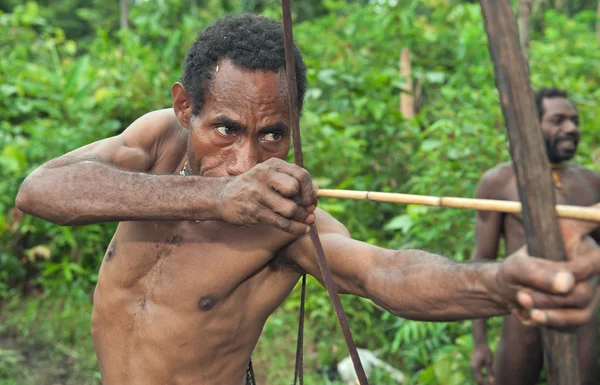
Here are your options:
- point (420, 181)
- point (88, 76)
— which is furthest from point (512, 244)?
point (88, 76)

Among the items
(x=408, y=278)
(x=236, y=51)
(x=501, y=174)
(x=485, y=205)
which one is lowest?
(x=408, y=278)

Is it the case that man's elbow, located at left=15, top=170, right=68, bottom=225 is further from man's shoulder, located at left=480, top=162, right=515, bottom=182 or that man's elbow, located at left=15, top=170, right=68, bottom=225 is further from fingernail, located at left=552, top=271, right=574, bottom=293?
man's shoulder, located at left=480, top=162, right=515, bottom=182

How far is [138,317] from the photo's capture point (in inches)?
88.9

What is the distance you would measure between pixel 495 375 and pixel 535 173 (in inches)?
127

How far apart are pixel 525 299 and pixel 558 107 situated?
326 cm

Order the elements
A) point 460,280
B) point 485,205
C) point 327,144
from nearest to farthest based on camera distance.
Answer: point 485,205 → point 460,280 → point 327,144

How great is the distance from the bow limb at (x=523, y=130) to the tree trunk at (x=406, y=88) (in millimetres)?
5899

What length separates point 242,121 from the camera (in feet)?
6.68

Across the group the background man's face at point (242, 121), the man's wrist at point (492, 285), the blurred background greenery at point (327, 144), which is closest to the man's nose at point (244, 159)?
the background man's face at point (242, 121)

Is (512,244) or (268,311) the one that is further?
(512,244)

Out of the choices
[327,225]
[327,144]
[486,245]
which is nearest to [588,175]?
[486,245]

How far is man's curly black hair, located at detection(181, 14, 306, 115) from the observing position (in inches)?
81.4

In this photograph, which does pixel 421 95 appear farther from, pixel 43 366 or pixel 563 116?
pixel 43 366

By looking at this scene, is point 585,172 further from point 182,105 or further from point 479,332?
point 182,105
